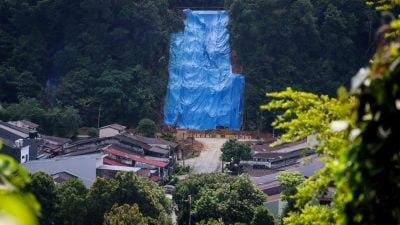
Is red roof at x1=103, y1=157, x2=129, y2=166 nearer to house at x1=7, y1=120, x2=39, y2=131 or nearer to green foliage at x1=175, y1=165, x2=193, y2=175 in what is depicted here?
green foliage at x1=175, y1=165, x2=193, y2=175

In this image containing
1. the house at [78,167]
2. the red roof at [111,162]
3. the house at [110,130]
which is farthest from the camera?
the house at [110,130]

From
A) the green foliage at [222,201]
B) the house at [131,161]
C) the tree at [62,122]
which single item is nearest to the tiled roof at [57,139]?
the tree at [62,122]

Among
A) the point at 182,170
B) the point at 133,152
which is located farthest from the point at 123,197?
the point at 182,170

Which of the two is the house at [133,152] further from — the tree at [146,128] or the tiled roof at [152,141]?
the tree at [146,128]

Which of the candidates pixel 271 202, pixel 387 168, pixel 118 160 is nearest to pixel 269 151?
pixel 118 160

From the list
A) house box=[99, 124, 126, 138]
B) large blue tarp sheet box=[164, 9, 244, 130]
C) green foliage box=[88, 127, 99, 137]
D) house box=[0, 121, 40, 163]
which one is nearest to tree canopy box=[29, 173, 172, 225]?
house box=[0, 121, 40, 163]

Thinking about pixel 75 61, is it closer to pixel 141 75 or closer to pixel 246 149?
pixel 141 75
